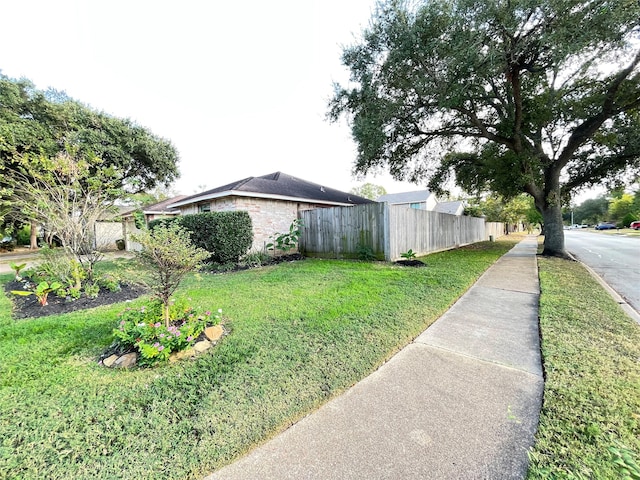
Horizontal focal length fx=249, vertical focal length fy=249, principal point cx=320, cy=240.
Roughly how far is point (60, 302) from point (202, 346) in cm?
379

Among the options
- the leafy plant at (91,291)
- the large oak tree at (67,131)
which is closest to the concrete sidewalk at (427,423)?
the leafy plant at (91,291)

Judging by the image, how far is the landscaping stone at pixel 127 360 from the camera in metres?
2.51

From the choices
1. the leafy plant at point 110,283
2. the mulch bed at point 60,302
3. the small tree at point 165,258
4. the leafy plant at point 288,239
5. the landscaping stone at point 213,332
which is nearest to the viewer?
the small tree at point 165,258

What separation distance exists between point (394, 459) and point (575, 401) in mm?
1567

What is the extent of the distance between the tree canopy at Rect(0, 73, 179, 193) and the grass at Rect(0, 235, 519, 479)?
1251cm

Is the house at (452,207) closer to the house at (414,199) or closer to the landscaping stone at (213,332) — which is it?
the house at (414,199)

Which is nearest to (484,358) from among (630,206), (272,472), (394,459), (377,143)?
(394,459)

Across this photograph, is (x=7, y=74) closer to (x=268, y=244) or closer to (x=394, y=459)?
(x=268, y=244)

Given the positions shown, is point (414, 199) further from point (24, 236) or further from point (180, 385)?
point (24, 236)

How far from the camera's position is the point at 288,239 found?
970 cm

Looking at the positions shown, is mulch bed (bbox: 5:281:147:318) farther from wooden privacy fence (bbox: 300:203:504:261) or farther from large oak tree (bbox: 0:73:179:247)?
large oak tree (bbox: 0:73:179:247)

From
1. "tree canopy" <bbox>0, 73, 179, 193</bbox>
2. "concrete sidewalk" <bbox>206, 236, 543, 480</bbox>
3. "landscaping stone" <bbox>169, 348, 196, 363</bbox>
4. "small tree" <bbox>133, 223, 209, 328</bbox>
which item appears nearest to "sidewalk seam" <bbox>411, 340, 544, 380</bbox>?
"concrete sidewalk" <bbox>206, 236, 543, 480</bbox>

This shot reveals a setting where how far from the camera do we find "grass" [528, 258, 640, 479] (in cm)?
143

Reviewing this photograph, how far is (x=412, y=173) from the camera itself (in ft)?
42.8
